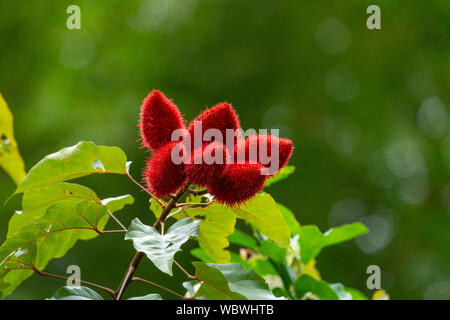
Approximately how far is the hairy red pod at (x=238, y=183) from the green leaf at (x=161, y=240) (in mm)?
64

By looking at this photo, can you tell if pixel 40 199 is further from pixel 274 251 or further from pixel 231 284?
pixel 274 251

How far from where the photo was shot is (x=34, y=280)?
4.21 m

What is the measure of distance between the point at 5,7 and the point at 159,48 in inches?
54.6

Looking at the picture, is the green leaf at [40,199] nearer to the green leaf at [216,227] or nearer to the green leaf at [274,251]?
the green leaf at [216,227]

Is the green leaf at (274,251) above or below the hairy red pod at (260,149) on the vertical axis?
below

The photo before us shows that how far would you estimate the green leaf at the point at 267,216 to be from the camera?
34.7 inches

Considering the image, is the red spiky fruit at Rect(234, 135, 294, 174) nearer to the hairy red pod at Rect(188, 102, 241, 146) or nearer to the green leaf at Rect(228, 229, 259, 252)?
the hairy red pod at Rect(188, 102, 241, 146)

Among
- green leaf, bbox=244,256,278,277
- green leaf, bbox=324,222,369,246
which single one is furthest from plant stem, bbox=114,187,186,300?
green leaf, bbox=324,222,369,246

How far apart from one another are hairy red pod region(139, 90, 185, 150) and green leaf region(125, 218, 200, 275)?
0.16 metres

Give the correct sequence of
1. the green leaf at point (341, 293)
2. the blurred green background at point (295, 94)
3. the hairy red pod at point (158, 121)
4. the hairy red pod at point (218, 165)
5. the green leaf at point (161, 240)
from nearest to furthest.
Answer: the green leaf at point (161, 240)
the hairy red pod at point (218, 165)
the hairy red pod at point (158, 121)
the green leaf at point (341, 293)
the blurred green background at point (295, 94)

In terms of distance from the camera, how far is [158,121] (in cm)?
87

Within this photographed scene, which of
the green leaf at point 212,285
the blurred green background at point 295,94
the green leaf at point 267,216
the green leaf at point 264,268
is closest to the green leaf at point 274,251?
the green leaf at point 264,268

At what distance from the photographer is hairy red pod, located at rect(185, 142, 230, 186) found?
2.50 feet
